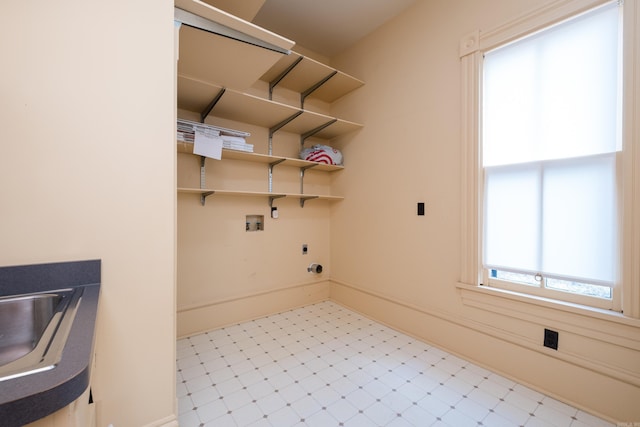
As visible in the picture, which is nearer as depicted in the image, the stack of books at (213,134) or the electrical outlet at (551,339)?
the electrical outlet at (551,339)

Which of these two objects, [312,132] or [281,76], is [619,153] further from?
[281,76]

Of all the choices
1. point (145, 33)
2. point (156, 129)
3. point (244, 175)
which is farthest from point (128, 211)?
point (244, 175)

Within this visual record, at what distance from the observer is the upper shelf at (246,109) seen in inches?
75.6

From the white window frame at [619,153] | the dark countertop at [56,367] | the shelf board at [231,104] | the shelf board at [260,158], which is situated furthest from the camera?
the shelf board at [260,158]

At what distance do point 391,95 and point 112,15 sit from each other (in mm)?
2014

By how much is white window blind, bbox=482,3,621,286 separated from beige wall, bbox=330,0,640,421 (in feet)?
0.71

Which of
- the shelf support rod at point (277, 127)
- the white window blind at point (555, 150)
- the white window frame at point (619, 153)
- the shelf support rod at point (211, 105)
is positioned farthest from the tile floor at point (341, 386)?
the shelf support rod at point (211, 105)

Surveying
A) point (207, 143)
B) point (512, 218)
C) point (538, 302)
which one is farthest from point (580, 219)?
point (207, 143)

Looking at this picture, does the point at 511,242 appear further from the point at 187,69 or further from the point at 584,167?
the point at 187,69

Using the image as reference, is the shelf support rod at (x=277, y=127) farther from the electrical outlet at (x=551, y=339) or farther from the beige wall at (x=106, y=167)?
the electrical outlet at (x=551, y=339)

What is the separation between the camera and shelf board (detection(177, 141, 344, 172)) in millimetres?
2068

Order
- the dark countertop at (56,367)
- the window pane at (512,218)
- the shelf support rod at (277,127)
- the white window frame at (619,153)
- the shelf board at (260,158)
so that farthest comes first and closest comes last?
1. the shelf support rod at (277,127)
2. the shelf board at (260,158)
3. the window pane at (512,218)
4. the white window frame at (619,153)
5. the dark countertop at (56,367)

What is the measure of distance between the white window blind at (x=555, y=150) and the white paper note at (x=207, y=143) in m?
1.94

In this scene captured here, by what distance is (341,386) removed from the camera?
5.25ft
